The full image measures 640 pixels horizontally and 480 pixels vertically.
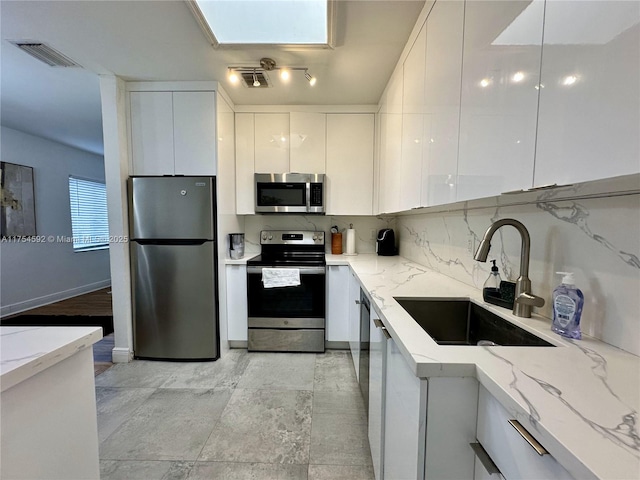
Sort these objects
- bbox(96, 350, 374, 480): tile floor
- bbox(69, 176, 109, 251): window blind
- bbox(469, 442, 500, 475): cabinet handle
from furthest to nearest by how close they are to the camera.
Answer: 1. bbox(69, 176, 109, 251): window blind
2. bbox(96, 350, 374, 480): tile floor
3. bbox(469, 442, 500, 475): cabinet handle

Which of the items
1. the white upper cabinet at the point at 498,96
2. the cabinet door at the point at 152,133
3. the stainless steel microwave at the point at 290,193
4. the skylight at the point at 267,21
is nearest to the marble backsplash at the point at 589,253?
the white upper cabinet at the point at 498,96

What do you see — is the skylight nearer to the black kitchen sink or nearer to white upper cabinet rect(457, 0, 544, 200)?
white upper cabinet rect(457, 0, 544, 200)

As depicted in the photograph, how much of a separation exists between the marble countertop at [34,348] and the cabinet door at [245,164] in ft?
6.20

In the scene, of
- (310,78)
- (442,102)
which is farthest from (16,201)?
(442,102)

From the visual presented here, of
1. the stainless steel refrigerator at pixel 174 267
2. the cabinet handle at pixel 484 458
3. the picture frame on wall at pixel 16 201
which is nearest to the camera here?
the cabinet handle at pixel 484 458

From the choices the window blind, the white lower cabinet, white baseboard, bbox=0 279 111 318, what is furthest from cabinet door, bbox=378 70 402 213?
white baseboard, bbox=0 279 111 318

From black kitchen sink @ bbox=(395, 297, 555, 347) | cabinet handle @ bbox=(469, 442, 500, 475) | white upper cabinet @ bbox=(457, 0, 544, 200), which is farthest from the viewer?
black kitchen sink @ bbox=(395, 297, 555, 347)

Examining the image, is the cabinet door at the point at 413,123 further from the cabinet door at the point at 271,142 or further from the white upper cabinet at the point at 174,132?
the white upper cabinet at the point at 174,132

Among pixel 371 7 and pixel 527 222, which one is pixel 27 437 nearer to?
pixel 527 222

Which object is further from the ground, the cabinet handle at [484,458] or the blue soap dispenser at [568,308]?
the blue soap dispenser at [568,308]

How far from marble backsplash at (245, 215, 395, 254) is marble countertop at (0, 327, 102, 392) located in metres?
2.06

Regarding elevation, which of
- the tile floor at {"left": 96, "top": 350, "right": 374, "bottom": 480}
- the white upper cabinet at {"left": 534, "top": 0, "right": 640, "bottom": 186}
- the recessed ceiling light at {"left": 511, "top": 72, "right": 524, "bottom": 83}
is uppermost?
the recessed ceiling light at {"left": 511, "top": 72, "right": 524, "bottom": 83}

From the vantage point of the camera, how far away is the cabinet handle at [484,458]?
0.56m

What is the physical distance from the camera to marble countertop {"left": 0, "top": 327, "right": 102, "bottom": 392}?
2.16ft
